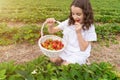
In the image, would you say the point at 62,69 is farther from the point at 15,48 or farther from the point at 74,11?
the point at 15,48

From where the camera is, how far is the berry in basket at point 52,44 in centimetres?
404

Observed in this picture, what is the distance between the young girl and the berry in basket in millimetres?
180

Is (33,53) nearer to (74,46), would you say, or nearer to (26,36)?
(26,36)

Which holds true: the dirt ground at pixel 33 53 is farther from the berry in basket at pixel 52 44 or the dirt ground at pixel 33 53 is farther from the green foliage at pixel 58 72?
the green foliage at pixel 58 72

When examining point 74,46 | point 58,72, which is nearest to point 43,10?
A: point 74,46

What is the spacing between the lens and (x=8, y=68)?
119 inches

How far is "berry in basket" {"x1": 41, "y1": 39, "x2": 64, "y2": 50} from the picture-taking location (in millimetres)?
4044

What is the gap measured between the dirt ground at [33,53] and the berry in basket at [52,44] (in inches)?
44.1

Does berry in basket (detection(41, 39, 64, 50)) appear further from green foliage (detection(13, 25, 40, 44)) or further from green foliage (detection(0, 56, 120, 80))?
green foliage (detection(13, 25, 40, 44))

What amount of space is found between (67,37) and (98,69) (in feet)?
4.18

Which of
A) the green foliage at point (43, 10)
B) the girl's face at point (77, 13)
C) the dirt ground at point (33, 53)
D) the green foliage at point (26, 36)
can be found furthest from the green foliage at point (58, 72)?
the green foliage at point (43, 10)

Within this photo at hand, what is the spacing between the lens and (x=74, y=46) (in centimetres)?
430

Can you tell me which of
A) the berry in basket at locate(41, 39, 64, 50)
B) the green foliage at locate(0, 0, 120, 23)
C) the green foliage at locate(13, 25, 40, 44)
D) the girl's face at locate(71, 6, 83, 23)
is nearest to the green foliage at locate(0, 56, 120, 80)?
the berry in basket at locate(41, 39, 64, 50)

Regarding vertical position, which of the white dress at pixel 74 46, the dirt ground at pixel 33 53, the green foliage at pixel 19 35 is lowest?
the dirt ground at pixel 33 53
